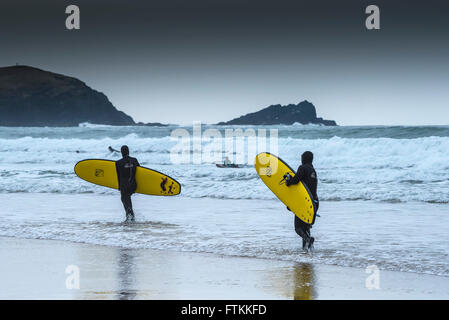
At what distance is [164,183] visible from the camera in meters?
12.2

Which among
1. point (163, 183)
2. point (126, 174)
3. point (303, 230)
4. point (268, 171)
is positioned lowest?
point (303, 230)

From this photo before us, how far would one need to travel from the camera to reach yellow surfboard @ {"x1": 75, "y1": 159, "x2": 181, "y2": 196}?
12.1 m

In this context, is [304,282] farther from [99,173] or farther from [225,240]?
[99,173]

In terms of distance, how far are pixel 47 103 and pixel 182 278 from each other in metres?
96.4

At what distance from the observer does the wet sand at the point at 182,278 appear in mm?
→ 5746

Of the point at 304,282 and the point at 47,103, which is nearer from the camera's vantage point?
the point at 304,282

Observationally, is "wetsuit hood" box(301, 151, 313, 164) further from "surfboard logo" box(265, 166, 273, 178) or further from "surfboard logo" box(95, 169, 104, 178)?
"surfboard logo" box(95, 169, 104, 178)

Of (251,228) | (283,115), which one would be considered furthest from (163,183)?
(283,115)

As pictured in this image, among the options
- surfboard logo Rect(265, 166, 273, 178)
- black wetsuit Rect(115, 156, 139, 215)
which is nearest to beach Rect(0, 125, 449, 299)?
black wetsuit Rect(115, 156, 139, 215)

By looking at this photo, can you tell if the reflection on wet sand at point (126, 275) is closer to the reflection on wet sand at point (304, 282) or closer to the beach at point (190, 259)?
the beach at point (190, 259)

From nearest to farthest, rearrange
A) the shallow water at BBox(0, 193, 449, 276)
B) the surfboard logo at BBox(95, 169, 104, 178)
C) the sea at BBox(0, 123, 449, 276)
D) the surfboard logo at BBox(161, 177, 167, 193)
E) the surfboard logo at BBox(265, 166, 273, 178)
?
the shallow water at BBox(0, 193, 449, 276), the sea at BBox(0, 123, 449, 276), the surfboard logo at BBox(265, 166, 273, 178), the surfboard logo at BBox(161, 177, 167, 193), the surfboard logo at BBox(95, 169, 104, 178)

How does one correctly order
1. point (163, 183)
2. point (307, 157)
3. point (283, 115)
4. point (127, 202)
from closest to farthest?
point (307, 157)
point (127, 202)
point (163, 183)
point (283, 115)

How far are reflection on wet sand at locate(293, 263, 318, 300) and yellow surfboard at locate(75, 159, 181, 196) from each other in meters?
5.33

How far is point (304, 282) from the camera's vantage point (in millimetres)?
6371
